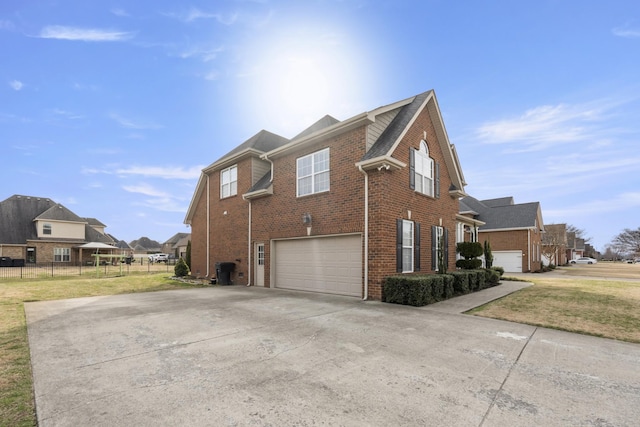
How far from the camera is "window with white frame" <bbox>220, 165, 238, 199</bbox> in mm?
16891

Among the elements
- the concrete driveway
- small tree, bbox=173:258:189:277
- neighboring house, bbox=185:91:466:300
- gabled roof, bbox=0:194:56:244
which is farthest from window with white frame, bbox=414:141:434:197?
gabled roof, bbox=0:194:56:244

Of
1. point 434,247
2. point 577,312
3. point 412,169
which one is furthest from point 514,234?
point 577,312

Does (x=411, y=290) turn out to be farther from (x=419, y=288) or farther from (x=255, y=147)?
(x=255, y=147)

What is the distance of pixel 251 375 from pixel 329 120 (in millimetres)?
12016

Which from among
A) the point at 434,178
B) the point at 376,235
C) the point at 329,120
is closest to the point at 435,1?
the point at 329,120

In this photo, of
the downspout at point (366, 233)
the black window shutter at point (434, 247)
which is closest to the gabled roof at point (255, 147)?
the downspout at point (366, 233)

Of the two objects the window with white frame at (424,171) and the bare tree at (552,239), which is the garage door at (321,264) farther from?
the bare tree at (552,239)

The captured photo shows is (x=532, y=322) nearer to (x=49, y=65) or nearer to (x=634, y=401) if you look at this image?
(x=634, y=401)

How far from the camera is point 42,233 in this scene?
36.7 m

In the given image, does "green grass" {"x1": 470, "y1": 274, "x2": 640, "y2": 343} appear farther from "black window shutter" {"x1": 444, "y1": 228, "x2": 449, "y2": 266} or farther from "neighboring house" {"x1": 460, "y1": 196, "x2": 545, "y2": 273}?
"neighboring house" {"x1": 460, "y1": 196, "x2": 545, "y2": 273}

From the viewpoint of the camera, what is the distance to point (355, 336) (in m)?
5.96

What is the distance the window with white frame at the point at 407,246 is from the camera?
11.2 m

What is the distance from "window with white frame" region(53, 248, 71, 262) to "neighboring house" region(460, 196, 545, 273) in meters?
47.4

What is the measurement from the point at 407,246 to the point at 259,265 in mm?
7439
